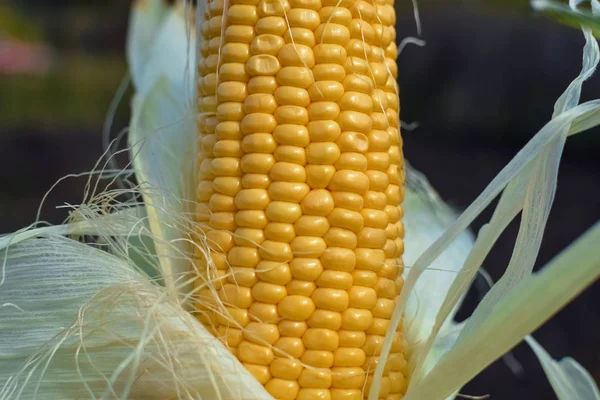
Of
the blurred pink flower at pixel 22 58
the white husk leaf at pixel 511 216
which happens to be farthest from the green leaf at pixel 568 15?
the blurred pink flower at pixel 22 58

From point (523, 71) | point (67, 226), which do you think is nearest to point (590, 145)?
point (523, 71)

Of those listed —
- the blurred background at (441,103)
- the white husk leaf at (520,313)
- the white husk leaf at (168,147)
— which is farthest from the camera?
the blurred background at (441,103)

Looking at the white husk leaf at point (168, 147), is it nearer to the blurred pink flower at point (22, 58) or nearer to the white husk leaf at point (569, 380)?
the white husk leaf at point (569, 380)

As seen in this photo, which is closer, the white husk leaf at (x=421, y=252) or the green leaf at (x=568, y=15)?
the green leaf at (x=568, y=15)

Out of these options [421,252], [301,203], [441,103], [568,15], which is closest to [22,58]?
[441,103]

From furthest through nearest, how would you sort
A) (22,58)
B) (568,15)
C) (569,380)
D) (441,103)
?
(22,58)
(441,103)
(569,380)
(568,15)

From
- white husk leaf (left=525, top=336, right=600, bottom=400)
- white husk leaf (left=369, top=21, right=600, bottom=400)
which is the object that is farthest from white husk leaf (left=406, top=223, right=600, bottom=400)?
white husk leaf (left=525, top=336, right=600, bottom=400)

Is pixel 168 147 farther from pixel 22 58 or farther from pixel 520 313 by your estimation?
pixel 22 58
